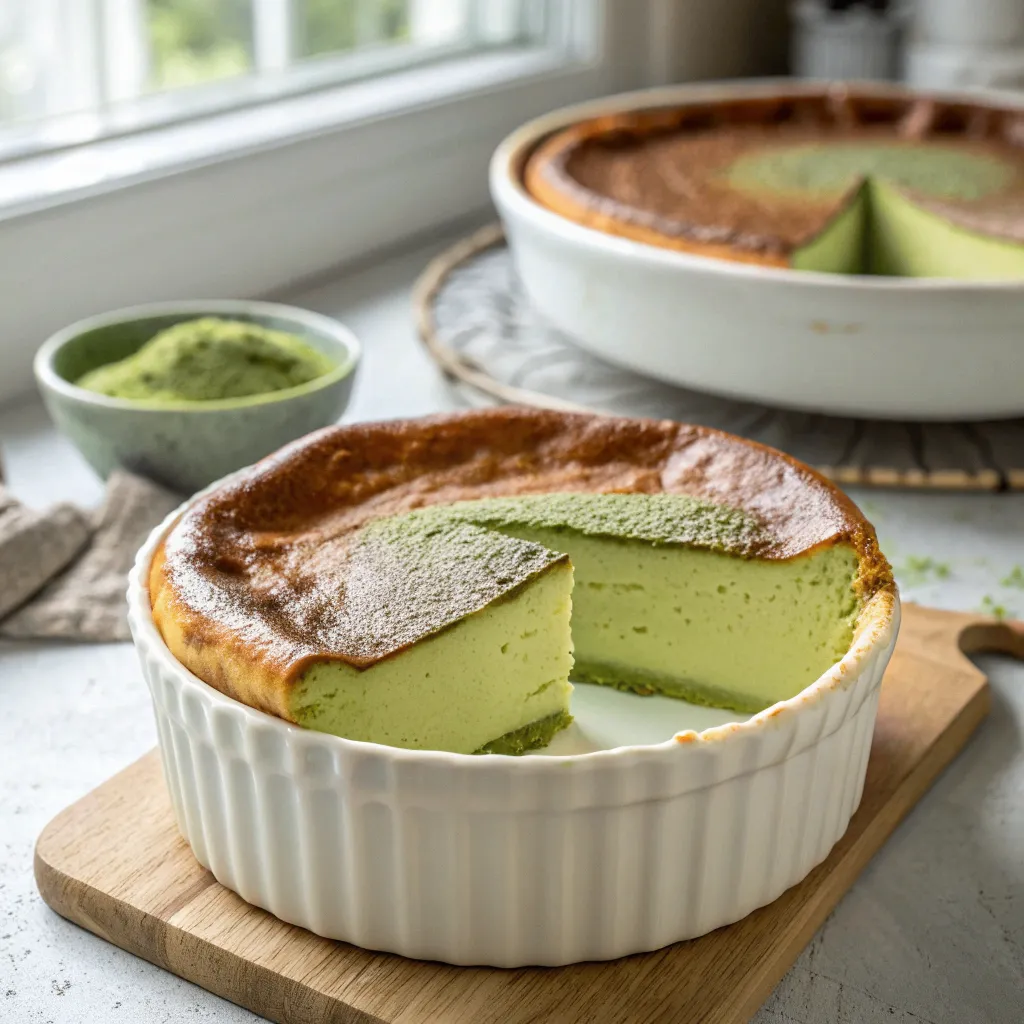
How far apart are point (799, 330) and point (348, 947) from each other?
45.5 inches

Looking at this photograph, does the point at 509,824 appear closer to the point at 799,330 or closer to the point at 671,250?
the point at 799,330

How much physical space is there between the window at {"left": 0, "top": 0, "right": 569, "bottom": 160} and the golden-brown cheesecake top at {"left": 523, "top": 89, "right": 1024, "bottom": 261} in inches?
26.3

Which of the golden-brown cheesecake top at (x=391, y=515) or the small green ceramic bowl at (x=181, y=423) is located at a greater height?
the golden-brown cheesecake top at (x=391, y=515)

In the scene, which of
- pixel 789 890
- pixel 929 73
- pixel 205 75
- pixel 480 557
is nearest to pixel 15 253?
pixel 205 75

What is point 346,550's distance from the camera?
4.57ft

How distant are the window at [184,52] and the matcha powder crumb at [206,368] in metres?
0.69

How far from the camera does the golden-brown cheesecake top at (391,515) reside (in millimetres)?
1226

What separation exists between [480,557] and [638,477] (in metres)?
0.28

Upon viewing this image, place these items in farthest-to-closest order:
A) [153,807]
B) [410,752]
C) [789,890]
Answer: [153,807] → [789,890] → [410,752]

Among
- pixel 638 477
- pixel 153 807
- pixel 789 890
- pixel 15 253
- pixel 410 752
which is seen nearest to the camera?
pixel 410 752

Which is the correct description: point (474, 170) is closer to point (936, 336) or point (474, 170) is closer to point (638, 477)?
point (936, 336)

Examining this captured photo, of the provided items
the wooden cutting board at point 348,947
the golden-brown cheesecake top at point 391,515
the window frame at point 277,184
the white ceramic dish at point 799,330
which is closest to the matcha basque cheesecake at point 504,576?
the golden-brown cheesecake top at point 391,515

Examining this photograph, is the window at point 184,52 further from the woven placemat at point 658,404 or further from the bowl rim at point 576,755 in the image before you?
the bowl rim at point 576,755

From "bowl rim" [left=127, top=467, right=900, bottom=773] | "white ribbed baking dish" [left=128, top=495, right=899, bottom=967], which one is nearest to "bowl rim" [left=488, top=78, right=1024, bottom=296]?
"bowl rim" [left=127, top=467, right=900, bottom=773]
